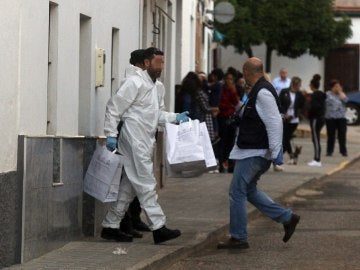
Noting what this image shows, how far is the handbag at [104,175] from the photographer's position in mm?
12398

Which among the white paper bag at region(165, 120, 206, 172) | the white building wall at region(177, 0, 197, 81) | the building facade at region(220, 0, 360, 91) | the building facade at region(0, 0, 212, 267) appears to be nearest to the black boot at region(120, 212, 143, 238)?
the building facade at region(0, 0, 212, 267)

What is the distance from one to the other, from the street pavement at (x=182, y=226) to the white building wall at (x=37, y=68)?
1118 mm

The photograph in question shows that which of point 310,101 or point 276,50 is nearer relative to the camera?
point 310,101

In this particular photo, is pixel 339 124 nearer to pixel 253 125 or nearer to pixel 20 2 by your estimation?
pixel 253 125

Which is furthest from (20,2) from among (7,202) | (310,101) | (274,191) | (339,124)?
(339,124)

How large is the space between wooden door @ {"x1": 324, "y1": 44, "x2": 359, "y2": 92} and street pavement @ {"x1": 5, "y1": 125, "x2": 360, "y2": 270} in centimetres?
2284

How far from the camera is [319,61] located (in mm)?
48438

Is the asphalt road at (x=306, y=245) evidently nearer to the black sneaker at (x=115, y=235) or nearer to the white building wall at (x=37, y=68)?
the black sneaker at (x=115, y=235)

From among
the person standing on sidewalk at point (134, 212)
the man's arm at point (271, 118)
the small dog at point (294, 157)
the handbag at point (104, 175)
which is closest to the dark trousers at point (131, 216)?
the person standing on sidewalk at point (134, 212)

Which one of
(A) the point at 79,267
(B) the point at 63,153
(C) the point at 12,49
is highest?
(C) the point at 12,49

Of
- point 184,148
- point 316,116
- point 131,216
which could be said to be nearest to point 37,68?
point 184,148

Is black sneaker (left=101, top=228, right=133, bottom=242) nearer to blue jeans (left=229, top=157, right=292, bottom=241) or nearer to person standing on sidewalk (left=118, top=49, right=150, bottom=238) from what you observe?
person standing on sidewalk (left=118, top=49, right=150, bottom=238)

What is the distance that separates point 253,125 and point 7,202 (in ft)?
10.5

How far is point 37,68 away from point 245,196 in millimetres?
2779
